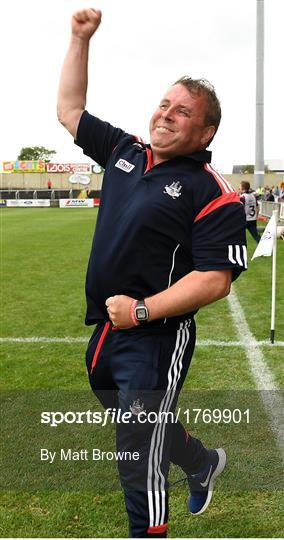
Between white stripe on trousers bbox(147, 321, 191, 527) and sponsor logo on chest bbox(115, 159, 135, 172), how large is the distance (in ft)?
2.33

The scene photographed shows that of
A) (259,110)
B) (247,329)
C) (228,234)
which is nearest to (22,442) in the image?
(228,234)

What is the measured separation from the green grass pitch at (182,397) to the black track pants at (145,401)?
2.29 feet

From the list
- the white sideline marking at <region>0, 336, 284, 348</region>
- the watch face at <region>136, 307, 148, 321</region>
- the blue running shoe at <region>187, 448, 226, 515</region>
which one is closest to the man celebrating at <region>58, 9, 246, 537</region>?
the watch face at <region>136, 307, 148, 321</region>

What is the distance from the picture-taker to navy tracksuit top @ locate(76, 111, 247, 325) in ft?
7.36

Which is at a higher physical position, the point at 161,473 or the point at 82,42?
the point at 82,42

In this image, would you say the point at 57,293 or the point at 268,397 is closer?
the point at 268,397

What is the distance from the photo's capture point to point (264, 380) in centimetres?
501

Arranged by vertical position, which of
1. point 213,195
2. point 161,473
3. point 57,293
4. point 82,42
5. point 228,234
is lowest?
point 57,293

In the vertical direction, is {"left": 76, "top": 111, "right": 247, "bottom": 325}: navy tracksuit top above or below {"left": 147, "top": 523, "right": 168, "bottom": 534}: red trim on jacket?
above

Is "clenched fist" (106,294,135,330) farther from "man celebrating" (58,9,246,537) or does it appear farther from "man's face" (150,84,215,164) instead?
"man's face" (150,84,215,164)

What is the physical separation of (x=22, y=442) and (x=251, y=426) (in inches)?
65.0

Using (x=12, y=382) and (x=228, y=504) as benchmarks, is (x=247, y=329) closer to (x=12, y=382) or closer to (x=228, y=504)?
(x=12, y=382)

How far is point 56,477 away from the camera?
3.46 metres

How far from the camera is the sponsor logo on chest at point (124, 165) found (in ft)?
8.04
